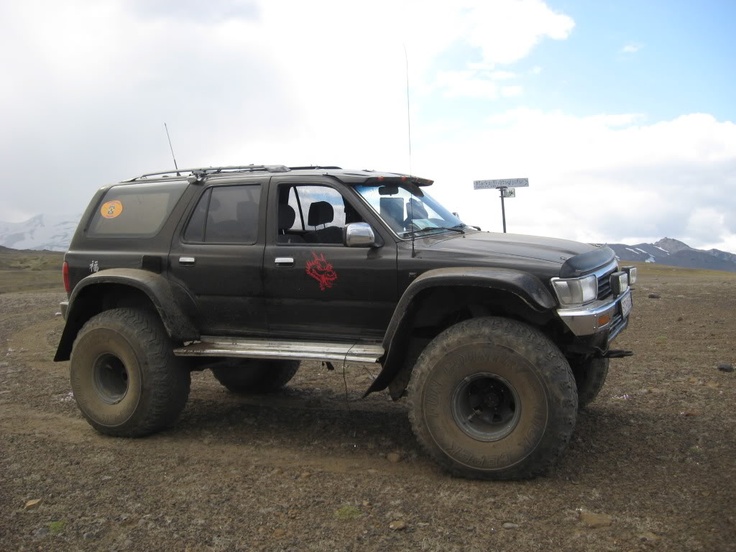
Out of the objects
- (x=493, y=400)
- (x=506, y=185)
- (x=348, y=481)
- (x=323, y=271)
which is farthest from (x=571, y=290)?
(x=506, y=185)

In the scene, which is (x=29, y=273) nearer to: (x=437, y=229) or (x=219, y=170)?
(x=219, y=170)

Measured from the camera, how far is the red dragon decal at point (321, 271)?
5.23 metres

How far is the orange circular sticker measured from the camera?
632 cm

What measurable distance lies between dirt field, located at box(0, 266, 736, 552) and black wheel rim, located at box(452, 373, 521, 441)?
355 mm

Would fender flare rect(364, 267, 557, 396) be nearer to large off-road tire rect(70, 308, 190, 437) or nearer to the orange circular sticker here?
large off-road tire rect(70, 308, 190, 437)

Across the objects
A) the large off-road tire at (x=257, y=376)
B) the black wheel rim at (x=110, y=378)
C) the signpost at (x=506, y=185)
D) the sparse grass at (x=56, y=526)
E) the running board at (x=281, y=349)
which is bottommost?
the sparse grass at (x=56, y=526)

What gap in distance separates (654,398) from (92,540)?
4906 mm

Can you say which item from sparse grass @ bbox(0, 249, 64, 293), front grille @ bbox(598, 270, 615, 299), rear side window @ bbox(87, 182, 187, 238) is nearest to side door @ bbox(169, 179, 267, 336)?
rear side window @ bbox(87, 182, 187, 238)

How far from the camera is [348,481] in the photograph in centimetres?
470

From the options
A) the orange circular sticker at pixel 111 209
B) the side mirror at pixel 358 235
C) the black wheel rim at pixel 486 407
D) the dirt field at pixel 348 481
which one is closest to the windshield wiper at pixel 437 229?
the side mirror at pixel 358 235

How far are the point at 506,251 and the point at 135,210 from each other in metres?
3.42

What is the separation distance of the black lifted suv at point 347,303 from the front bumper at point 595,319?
1 centimetres

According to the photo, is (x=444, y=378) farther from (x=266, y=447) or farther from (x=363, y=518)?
(x=266, y=447)

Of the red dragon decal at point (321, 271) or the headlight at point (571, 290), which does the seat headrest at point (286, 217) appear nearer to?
the red dragon decal at point (321, 271)
